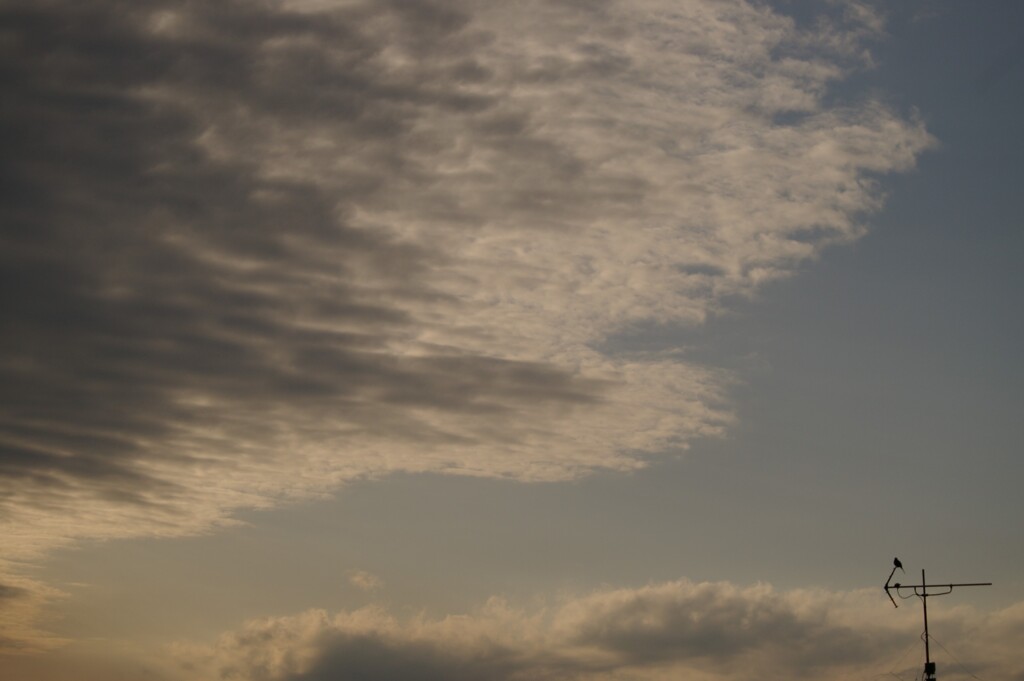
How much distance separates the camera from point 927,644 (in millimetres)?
121812

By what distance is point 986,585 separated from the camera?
125 meters

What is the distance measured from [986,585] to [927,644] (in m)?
9.01

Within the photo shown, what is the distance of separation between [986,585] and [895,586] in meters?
8.41

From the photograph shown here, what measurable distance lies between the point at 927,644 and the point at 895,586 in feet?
26.8

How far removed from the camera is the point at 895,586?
423ft
